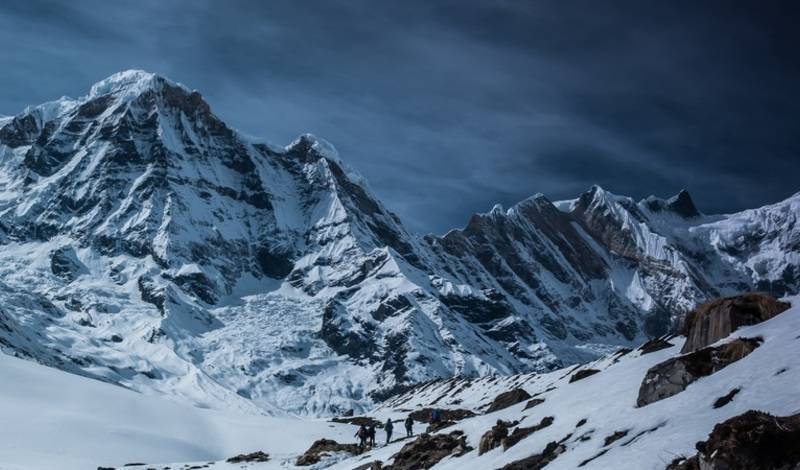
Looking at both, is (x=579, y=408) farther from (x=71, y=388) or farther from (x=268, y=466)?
(x=71, y=388)

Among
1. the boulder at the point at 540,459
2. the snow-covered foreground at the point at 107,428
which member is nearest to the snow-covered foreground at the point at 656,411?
the boulder at the point at 540,459

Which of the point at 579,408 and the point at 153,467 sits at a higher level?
the point at 153,467


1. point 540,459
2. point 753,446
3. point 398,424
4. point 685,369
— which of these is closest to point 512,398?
point 685,369

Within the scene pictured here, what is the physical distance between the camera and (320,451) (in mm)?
56312

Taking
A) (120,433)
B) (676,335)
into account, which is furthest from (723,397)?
(120,433)

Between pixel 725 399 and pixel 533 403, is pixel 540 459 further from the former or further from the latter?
pixel 533 403

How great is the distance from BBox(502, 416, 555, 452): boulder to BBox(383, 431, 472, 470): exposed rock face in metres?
4.61

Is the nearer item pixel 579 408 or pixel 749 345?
pixel 749 345

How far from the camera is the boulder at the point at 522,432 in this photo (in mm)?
30359

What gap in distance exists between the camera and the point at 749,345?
26.9 m

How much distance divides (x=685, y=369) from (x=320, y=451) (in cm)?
3453

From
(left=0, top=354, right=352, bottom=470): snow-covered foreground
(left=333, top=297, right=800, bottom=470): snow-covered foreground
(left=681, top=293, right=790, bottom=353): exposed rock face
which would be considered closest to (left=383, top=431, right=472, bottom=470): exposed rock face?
(left=333, top=297, right=800, bottom=470): snow-covered foreground

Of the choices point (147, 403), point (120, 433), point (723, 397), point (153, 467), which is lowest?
point (723, 397)

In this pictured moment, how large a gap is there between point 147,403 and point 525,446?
245 feet
